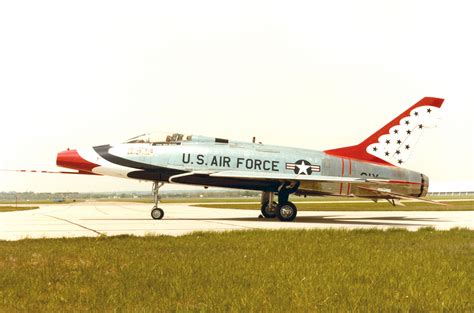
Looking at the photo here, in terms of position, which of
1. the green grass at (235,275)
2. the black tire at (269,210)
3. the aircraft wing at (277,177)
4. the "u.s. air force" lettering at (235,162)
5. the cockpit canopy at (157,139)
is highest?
the cockpit canopy at (157,139)

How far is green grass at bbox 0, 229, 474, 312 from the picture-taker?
5.01 m

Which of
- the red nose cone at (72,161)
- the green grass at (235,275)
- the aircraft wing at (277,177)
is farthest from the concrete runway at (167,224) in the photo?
the green grass at (235,275)

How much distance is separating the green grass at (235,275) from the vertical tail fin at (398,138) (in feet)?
37.1

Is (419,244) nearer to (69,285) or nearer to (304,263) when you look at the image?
(304,263)

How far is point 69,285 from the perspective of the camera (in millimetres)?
5793

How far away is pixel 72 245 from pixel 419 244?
7.07m

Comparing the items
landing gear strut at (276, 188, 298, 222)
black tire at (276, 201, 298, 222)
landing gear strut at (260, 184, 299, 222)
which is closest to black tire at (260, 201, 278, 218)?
landing gear strut at (260, 184, 299, 222)

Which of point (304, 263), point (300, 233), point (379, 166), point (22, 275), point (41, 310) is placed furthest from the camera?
point (379, 166)

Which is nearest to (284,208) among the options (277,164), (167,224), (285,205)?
(285,205)

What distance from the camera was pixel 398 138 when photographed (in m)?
21.4

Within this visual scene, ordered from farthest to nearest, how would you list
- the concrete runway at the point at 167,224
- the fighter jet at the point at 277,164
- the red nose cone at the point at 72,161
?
the fighter jet at the point at 277,164, the red nose cone at the point at 72,161, the concrete runway at the point at 167,224

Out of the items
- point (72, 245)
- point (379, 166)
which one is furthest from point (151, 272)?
point (379, 166)

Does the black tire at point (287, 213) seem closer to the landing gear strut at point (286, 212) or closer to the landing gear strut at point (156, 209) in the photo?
the landing gear strut at point (286, 212)

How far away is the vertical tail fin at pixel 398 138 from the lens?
21.3 m
